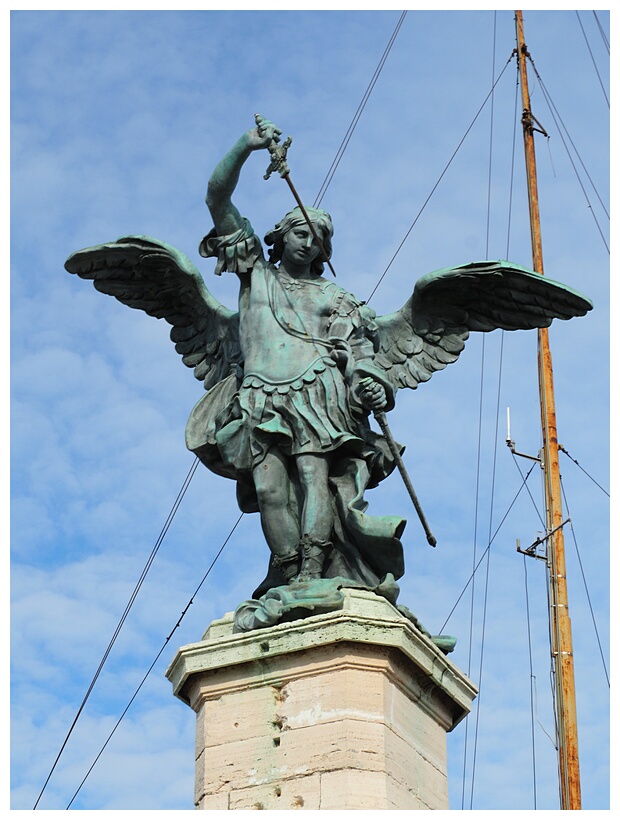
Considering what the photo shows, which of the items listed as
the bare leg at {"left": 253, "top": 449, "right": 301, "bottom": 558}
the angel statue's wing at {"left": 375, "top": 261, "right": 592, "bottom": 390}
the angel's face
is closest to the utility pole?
the angel statue's wing at {"left": 375, "top": 261, "right": 592, "bottom": 390}

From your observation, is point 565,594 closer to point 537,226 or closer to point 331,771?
point 537,226

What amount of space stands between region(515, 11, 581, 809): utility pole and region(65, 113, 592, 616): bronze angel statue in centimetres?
878

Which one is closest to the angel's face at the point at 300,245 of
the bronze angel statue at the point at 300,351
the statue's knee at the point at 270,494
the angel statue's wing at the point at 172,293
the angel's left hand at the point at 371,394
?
the bronze angel statue at the point at 300,351

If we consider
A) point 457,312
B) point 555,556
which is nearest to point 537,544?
point 555,556

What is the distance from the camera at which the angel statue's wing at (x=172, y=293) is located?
38.0ft

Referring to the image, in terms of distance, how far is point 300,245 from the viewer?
11.3 m

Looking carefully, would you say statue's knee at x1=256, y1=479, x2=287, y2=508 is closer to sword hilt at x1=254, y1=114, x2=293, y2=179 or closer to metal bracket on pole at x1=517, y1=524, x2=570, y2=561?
sword hilt at x1=254, y1=114, x2=293, y2=179

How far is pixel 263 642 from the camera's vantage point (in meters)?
10.0

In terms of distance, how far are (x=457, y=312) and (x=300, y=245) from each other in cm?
116

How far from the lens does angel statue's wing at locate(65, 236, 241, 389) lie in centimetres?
1157

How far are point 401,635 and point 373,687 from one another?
0.35 metres

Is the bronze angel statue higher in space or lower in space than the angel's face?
lower

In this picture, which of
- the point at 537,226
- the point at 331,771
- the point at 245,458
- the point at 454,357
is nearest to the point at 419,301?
the point at 454,357
